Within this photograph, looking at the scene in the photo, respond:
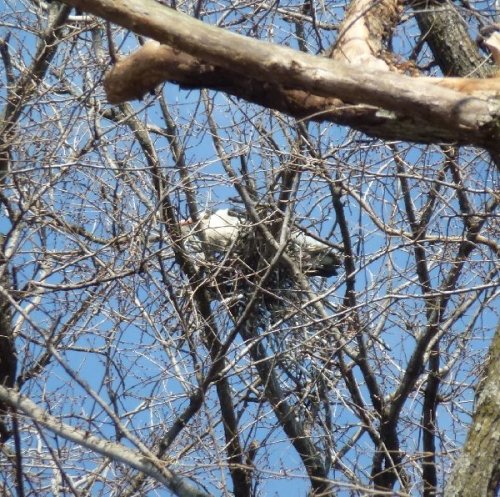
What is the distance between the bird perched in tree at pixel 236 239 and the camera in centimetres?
627

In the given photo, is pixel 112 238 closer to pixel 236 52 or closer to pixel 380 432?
pixel 380 432

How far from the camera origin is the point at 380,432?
241 inches

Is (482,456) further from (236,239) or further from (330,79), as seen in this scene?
(236,239)

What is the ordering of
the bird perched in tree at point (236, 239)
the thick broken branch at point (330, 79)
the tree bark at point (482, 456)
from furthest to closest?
the bird perched in tree at point (236, 239), the tree bark at point (482, 456), the thick broken branch at point (330, 79)

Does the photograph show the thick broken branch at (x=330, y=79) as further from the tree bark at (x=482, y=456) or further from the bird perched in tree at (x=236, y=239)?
the bird perched in tree at (x=236, y=239)

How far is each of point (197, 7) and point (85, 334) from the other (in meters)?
2.23

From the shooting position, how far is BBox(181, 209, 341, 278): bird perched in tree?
6266 millimetres

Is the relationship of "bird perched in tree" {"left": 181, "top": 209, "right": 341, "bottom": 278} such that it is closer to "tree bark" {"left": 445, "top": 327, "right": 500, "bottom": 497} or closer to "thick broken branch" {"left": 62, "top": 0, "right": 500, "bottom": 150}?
"tree bark" {"left": 445, "top": 327, "right": 500, "bottom": 497}

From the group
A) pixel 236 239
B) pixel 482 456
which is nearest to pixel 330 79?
pixel 482 456

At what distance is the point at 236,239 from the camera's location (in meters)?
6.26

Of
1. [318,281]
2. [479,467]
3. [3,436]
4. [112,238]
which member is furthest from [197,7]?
[479,467]

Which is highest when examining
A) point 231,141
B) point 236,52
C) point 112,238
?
point 231,141

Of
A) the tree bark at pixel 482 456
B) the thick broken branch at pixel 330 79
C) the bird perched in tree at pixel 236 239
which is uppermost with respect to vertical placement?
the bird perched in tree at pixel 236 239

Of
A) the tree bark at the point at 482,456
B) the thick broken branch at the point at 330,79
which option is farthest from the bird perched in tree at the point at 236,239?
the thick broken branch at the point at 330,79
